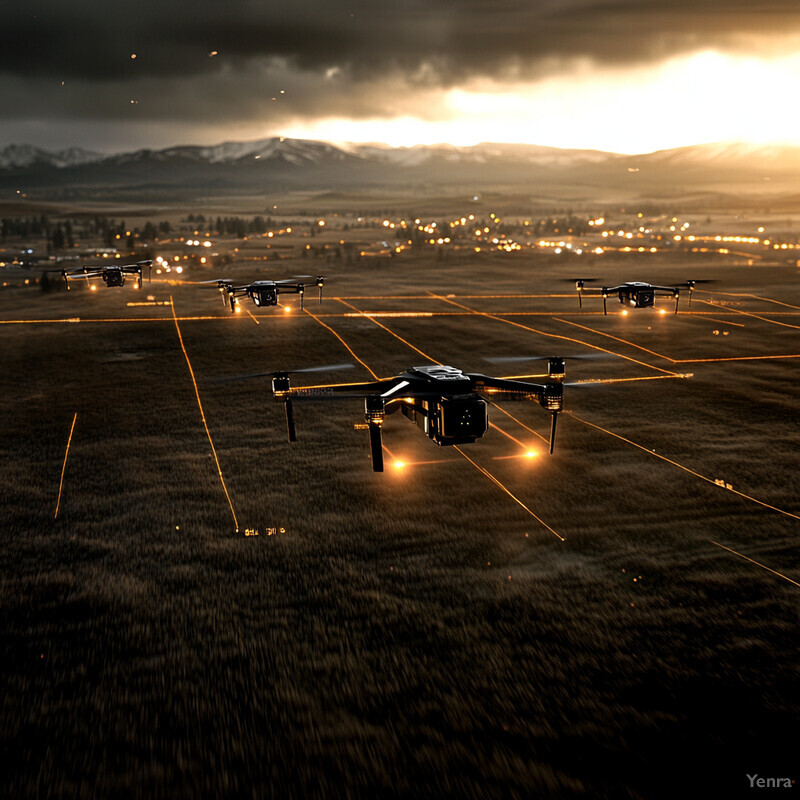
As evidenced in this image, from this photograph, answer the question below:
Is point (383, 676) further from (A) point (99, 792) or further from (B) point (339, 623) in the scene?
(A) point (99, 792)

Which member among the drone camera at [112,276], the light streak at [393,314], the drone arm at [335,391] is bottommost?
the light streak at [393,314]

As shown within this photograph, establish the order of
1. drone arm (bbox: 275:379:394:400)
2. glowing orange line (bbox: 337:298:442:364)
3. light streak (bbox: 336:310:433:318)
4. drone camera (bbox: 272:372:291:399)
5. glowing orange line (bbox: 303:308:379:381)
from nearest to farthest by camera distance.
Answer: drone arm (bbox: 275:379:394:400), drone camera (bbox: 272:372:291:399), glowing orange line (bbox: 303:308:379:381), glowing orange line (bbox: 337:298:442:364), light streak (bbox: 336:310:433:318)

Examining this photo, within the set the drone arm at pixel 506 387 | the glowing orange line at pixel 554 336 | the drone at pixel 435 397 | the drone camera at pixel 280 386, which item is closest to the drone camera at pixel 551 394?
the drone at pixel 435 397

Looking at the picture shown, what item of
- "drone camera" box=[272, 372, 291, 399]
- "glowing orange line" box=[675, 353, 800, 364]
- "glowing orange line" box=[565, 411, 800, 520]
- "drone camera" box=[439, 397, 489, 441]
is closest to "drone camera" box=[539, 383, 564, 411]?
"drone camera" box=[439, 397, 489, 441]

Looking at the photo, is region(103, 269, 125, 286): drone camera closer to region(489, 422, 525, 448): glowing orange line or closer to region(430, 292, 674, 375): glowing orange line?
region(430, 292, 674, 375): glowing orange line

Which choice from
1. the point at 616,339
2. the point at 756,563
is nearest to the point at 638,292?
the point at 616,339

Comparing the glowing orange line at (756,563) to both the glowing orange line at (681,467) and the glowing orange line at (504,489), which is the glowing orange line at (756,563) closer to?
the glowing orange line at (681,467)
